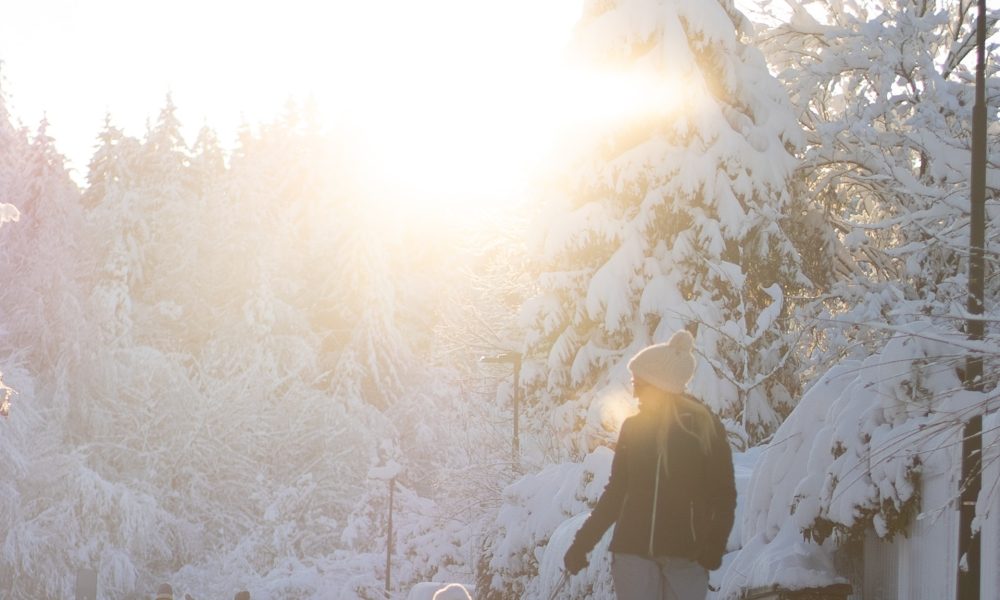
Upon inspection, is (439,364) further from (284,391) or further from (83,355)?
(83,355)

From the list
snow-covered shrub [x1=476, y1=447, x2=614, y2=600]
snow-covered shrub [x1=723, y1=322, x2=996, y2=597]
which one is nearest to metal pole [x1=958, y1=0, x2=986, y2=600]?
snow-covered shrub [x1=723, y1=322, x2=996, y2=597]

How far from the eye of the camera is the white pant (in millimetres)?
6238

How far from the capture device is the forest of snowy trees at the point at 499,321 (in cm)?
1490

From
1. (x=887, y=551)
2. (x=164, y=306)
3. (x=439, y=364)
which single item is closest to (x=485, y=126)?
(x=439, y=364)

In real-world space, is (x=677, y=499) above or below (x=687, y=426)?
below

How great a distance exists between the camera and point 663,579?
6.27m

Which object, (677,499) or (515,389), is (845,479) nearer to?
(677,499)

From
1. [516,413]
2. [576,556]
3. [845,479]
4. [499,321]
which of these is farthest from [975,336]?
[499,321]

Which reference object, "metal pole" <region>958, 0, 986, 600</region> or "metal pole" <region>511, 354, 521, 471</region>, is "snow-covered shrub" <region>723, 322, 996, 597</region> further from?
"metal pole" <region>511, 354, 521, 471</region>

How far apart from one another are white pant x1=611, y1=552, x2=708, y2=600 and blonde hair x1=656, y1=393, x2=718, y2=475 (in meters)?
0.40

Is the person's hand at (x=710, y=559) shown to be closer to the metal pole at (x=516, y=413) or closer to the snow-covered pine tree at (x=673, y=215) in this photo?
the snow-covered pine tree at (x=673, y=215)

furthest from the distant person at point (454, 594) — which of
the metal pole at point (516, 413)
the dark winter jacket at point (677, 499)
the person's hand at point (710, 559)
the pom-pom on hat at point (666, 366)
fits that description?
the metal pole at point (516, 413)

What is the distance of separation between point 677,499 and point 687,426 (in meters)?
0.33

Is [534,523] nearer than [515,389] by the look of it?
Yes
